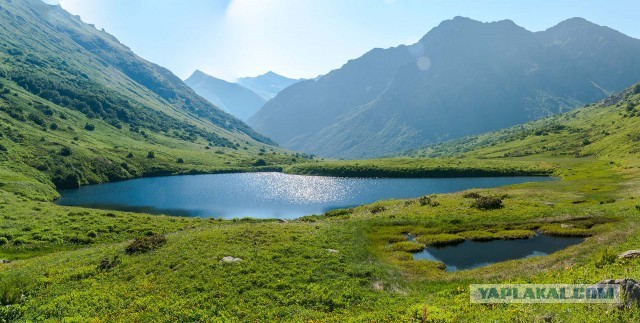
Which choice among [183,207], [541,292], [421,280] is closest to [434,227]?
[421,280]

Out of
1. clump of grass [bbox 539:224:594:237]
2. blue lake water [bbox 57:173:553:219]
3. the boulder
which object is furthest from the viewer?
blue lake water [bbox 57:173:553:219]

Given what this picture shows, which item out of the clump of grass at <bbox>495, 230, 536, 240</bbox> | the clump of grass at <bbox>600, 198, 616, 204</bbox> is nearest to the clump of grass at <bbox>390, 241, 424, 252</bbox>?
the clump of grass at <bbox>495, 230, 536, 240</bbox>

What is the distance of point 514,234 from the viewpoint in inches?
1869

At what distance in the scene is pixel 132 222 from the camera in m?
63.1

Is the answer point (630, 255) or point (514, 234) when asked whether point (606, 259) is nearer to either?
point (630, 255)

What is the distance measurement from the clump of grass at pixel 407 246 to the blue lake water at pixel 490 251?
2.62 ft

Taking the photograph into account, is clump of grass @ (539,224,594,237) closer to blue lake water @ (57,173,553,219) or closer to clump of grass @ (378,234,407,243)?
clump of grass @ (378,234,407,243)

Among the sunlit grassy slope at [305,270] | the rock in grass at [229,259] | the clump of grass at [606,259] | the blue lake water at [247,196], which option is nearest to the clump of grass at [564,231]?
the sunlit grassy slope at [305,270]

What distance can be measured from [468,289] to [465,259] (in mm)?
14092

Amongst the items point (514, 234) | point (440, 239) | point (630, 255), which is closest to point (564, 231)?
point (514, 234)

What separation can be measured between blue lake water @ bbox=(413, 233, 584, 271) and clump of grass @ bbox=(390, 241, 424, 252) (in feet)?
2.62

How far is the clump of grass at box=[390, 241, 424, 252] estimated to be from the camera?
4378 cm

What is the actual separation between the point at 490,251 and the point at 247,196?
339ft

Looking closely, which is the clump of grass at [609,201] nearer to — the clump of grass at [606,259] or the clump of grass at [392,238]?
the clump of grass at [606,259]
